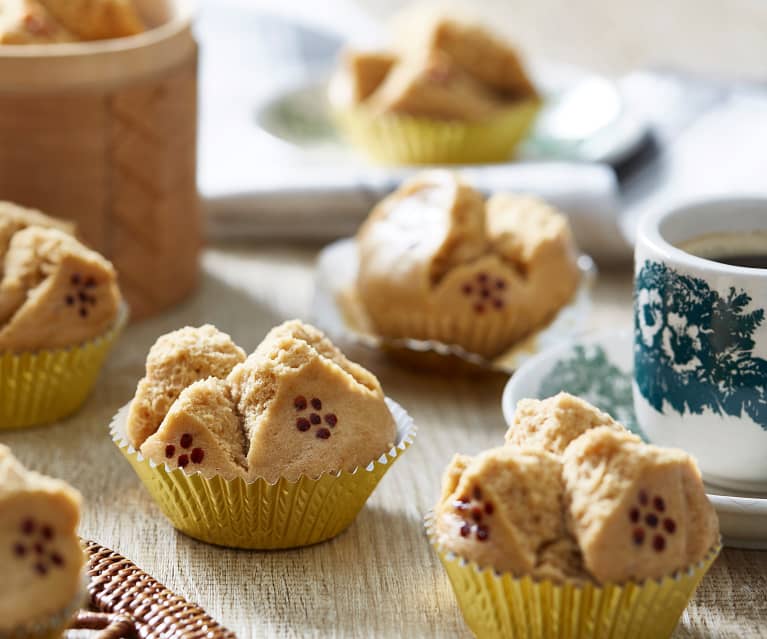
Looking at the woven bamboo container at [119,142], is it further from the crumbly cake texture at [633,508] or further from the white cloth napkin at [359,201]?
the crumbly cake texture at [633,508]

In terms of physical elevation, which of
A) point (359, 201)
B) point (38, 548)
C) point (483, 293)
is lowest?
point (359, 201)

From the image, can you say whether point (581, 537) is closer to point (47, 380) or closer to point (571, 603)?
point (571, 603)

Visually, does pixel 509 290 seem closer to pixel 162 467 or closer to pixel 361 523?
pixel 361 523

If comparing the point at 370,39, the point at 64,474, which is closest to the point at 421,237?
the point at 64,474

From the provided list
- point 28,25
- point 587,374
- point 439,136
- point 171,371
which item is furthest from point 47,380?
point 439,136

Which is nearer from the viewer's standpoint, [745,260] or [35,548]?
[35,548]

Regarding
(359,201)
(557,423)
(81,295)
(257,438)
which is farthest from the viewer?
(359,201)

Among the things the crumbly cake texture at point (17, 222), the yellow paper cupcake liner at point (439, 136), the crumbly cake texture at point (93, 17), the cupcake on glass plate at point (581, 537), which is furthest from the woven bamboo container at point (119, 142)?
the cupcake on glass plate at point (581, 537)
